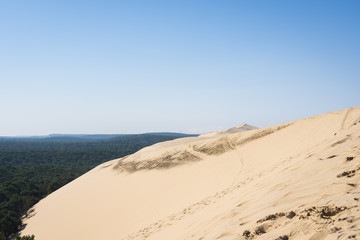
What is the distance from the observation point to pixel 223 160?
14109 mm

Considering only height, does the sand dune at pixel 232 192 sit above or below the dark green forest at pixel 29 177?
above

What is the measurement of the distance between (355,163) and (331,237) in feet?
9.57

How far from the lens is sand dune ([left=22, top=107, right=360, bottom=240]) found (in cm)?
330

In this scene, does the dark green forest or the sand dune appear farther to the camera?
the dark green forest

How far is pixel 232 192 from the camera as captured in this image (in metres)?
7.22

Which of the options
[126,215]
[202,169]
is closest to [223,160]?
[202,169]

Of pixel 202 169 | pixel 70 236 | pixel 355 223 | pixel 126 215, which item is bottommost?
pixel 70 236

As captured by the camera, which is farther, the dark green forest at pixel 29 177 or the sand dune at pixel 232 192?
the dark green forest at pixel 29 177

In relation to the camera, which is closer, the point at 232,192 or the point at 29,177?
the point at 232,192

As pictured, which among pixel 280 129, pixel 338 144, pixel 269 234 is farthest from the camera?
pixel 280 129

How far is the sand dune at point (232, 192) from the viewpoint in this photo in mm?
3305

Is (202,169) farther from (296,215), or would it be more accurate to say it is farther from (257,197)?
(296,215)

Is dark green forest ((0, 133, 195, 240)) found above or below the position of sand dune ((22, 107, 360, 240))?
below

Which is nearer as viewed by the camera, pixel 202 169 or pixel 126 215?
pixel 126 215
